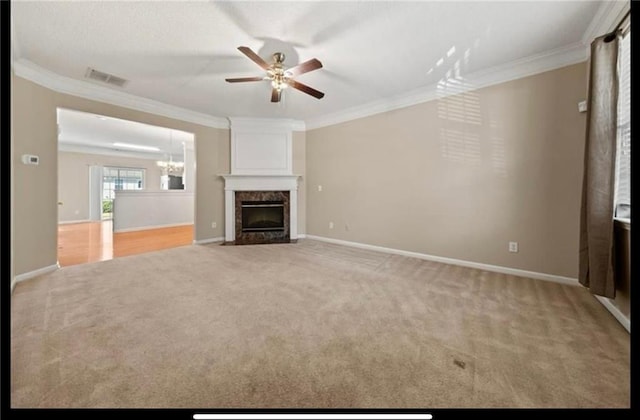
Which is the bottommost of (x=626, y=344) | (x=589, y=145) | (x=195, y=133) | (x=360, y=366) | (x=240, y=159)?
(x=360, y=366)

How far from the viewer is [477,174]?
2.91 meters

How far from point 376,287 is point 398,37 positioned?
232 centimetres

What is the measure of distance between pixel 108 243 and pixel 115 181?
4998mm

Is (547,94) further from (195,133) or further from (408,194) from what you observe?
(195,133)

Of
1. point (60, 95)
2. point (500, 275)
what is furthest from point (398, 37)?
point (60, 95)

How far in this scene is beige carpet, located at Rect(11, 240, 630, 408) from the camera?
3.47 feet

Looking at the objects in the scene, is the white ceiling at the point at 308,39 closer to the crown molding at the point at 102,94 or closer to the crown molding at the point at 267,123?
the crown molding at the point at 102,94

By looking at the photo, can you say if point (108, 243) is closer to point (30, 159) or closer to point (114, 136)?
point (30, 159)

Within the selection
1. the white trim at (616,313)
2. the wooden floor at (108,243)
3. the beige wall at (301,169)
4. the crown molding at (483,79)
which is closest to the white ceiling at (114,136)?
the wooden floor at (108,243)

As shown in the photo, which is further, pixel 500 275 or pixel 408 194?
pixel 408 194

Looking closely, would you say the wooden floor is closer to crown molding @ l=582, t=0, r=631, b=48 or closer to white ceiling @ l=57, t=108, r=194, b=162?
white ceiling @ l=57, t=108, r=194, b=162

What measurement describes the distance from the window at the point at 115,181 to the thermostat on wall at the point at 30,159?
598 cm

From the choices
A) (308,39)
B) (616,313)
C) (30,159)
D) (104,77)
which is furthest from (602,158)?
(30,159)

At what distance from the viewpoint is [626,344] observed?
3.01ft
